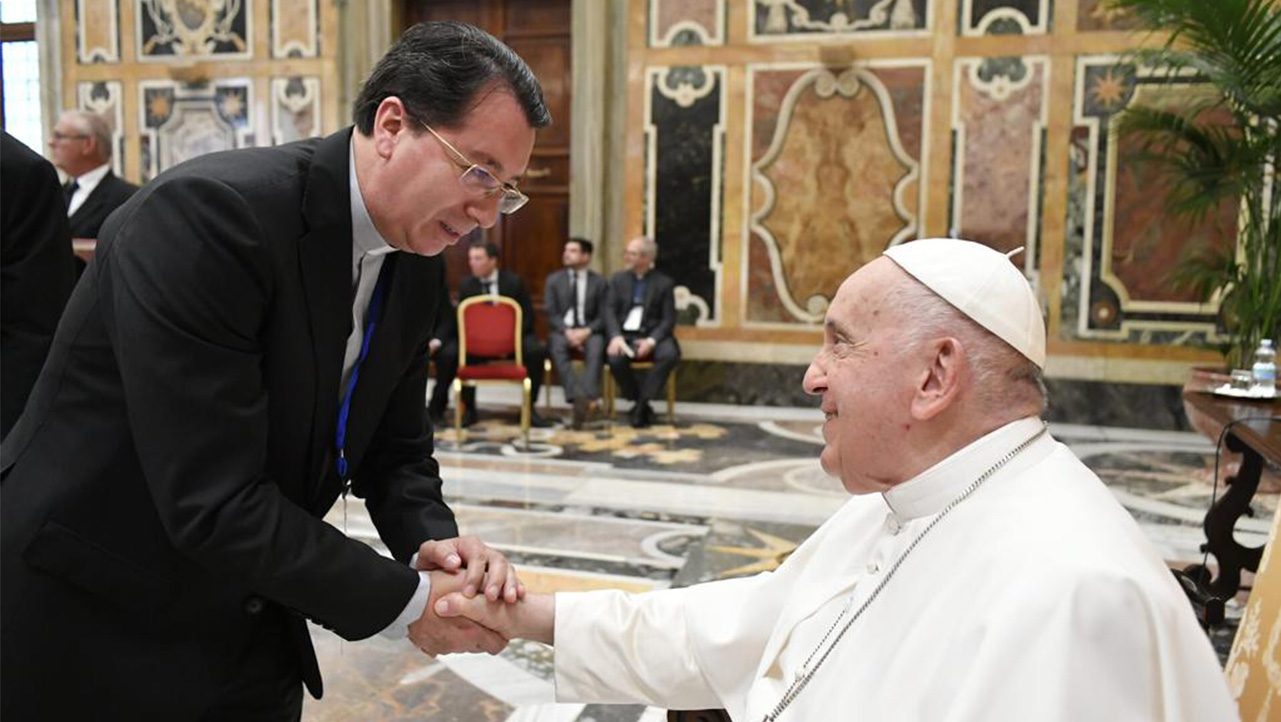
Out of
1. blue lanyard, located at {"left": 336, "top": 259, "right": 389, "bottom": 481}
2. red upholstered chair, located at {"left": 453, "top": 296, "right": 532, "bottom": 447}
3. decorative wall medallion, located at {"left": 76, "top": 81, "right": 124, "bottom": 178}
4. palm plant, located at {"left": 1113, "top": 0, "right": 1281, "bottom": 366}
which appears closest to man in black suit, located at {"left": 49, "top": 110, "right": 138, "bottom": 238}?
red upholstered chair, located at {"left": 453, "top": 296, "right": 532, "bottom": 447}

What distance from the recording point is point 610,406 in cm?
864

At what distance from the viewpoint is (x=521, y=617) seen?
2.03 m

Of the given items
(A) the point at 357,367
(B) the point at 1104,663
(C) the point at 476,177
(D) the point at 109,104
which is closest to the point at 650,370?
(D) the point at 109,104

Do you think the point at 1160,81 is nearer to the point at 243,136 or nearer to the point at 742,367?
the point at 742,367

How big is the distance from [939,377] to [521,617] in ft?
3.01

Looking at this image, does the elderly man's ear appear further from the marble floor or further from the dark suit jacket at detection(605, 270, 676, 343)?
the dark suit jacket at detection(605, 270, 676, 343)

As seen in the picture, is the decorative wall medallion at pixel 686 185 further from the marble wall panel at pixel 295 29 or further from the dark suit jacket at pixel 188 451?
the dark suit jacket at pixel 188 451

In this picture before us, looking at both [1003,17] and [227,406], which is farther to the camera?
[1003,17]

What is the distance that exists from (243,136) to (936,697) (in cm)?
1036

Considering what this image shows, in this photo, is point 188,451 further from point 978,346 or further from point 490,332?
point 490,332


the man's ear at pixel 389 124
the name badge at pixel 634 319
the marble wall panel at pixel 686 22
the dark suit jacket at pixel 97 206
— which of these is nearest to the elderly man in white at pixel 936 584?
the man's ear at pixel 389 124

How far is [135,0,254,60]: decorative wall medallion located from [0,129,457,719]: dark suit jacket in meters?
9.65

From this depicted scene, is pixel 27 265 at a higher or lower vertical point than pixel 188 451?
higher

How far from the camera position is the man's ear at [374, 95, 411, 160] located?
1.70 m
